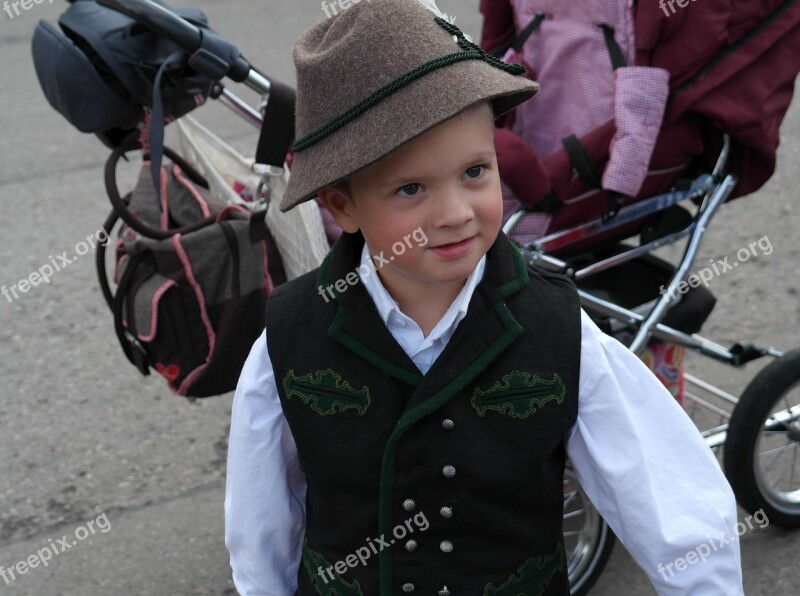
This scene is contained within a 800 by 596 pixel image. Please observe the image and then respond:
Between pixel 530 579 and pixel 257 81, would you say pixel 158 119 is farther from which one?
pixel 530 579

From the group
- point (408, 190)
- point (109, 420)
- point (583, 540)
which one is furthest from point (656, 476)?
point (109, 420)

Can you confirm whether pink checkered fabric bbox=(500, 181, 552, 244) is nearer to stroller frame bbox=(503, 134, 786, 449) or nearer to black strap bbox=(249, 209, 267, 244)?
stroller frame bbox=(503, 134, 786, 449)

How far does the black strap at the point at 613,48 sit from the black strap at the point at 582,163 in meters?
0.23

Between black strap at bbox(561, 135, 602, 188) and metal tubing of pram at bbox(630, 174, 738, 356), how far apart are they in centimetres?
29

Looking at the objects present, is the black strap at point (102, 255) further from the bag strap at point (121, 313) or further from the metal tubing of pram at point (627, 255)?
the metal tubing of pram at point (627, 255)

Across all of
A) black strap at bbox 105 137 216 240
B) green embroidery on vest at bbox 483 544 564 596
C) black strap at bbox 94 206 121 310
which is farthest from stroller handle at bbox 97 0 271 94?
green embroidery on vest at bbox 483 544 564 596

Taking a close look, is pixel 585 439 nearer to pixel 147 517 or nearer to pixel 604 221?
pixel 604 221

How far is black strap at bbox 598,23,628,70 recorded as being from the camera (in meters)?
2.73

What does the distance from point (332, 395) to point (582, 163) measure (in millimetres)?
1174

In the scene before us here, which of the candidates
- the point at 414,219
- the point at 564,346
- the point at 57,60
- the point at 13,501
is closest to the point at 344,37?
the point at 414,219

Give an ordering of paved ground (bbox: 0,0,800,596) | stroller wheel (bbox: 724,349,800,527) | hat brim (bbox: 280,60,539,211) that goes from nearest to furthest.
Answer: hat brim (bbox: 280,60,539,211) → stroller wheel (bbox: 724,349,800,527) → paved ground (bbox: 0,0,800,596)

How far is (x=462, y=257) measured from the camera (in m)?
1.62

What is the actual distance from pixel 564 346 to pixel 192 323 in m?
1.03

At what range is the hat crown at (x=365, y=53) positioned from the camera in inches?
61.5
